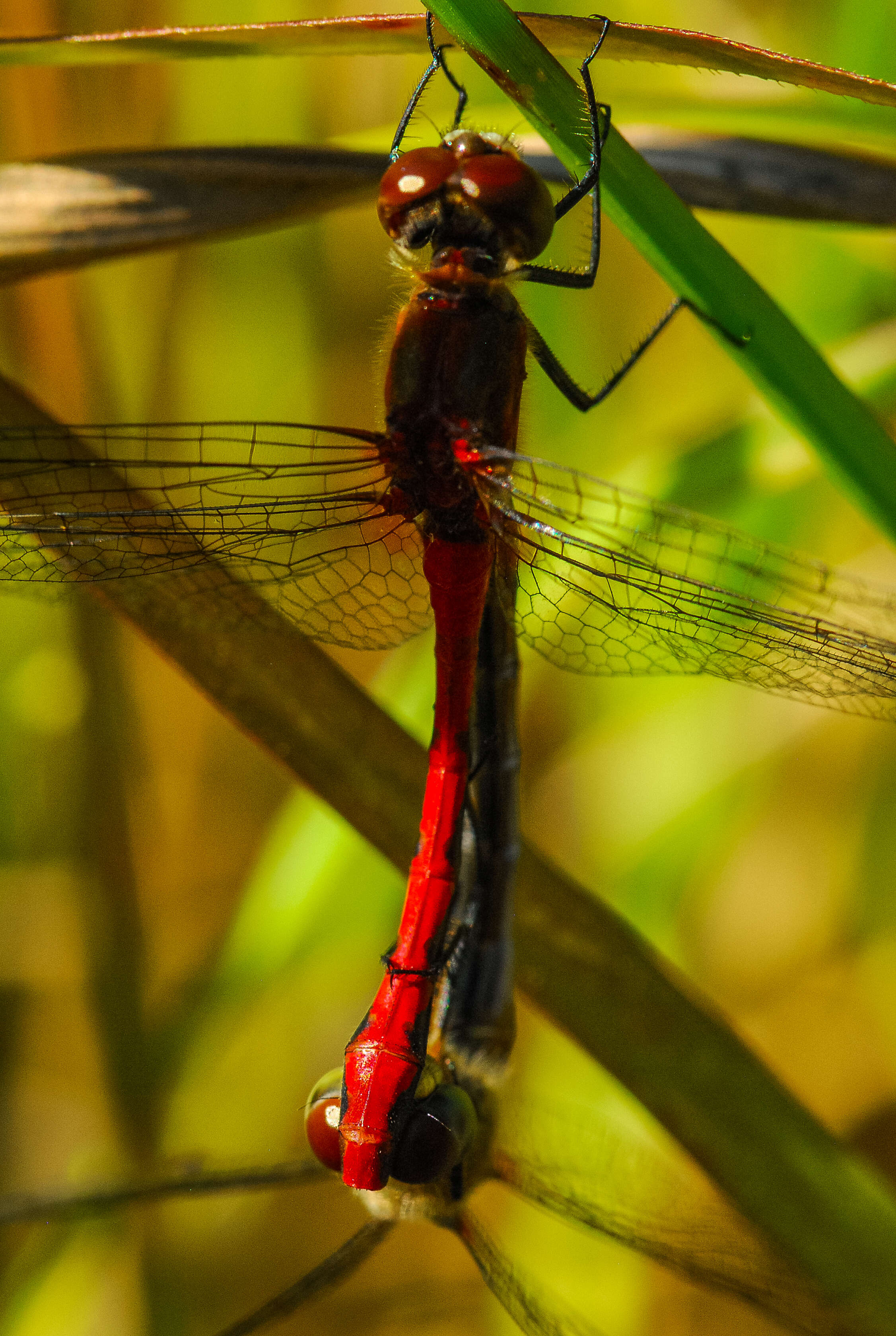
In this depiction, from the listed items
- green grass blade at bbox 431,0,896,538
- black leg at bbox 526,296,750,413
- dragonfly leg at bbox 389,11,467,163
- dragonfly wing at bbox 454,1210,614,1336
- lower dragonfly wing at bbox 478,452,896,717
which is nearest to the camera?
green grass blade at bbox 431,0,896,538

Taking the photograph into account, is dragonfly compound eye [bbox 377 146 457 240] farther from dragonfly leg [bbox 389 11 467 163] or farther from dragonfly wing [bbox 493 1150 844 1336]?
dragonfly wing [bbox 493 1150 844 1336]

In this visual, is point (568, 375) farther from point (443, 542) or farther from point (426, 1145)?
point (426, 1145)

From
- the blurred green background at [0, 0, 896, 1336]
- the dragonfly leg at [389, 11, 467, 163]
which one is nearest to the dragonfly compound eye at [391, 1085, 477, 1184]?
the blurred green background at [0, 0, 896, 1336]

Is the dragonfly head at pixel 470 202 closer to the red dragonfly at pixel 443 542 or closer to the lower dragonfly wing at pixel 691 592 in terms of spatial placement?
the red dragonfly at pixel 443 542

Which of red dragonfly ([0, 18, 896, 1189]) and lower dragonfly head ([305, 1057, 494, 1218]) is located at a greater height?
red dragonfly ([0, 18, 896, 1189])

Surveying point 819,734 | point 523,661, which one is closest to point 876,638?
point 523,661

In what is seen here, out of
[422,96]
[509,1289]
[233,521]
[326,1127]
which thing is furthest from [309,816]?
[422,96]
